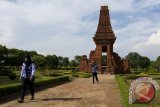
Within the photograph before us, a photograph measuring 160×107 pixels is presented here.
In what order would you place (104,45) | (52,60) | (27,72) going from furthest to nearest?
(52,60) → (104,45) → (27,72)

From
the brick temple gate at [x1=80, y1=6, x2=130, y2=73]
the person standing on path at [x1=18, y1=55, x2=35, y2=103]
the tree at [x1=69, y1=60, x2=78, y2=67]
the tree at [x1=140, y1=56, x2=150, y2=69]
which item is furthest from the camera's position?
the tree at [x1=69, y1=60, x2=78, y2=67]

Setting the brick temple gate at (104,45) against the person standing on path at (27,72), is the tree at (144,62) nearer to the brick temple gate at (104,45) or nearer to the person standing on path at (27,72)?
the brick temple gate at (104,45)

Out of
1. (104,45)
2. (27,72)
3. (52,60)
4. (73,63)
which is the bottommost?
(27,72)

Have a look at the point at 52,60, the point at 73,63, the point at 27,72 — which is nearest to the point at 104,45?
the point at 27,72

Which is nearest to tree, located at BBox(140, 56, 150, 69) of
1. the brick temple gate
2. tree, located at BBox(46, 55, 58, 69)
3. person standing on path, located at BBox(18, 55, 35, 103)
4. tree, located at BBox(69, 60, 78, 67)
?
tree, located at BBox(69, 60, 78, 67)

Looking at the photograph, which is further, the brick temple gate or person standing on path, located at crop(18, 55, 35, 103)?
the brick temple gate

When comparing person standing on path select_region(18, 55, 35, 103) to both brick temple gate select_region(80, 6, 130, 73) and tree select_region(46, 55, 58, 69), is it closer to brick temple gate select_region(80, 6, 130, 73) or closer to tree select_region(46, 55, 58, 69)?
brick temple gate select_region(80, 6, 130, 73)

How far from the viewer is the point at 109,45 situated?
5941 centimetres

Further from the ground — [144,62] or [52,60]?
[52,60]

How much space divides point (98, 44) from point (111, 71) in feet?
20.0

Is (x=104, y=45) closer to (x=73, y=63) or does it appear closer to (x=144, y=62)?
(x=144, y=62)

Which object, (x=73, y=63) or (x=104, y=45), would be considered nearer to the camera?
(x=104, y=45)

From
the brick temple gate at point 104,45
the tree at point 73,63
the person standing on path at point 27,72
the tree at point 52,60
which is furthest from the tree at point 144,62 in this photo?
the person standing on path at point 27,72

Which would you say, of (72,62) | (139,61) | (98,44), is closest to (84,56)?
(98,44)
